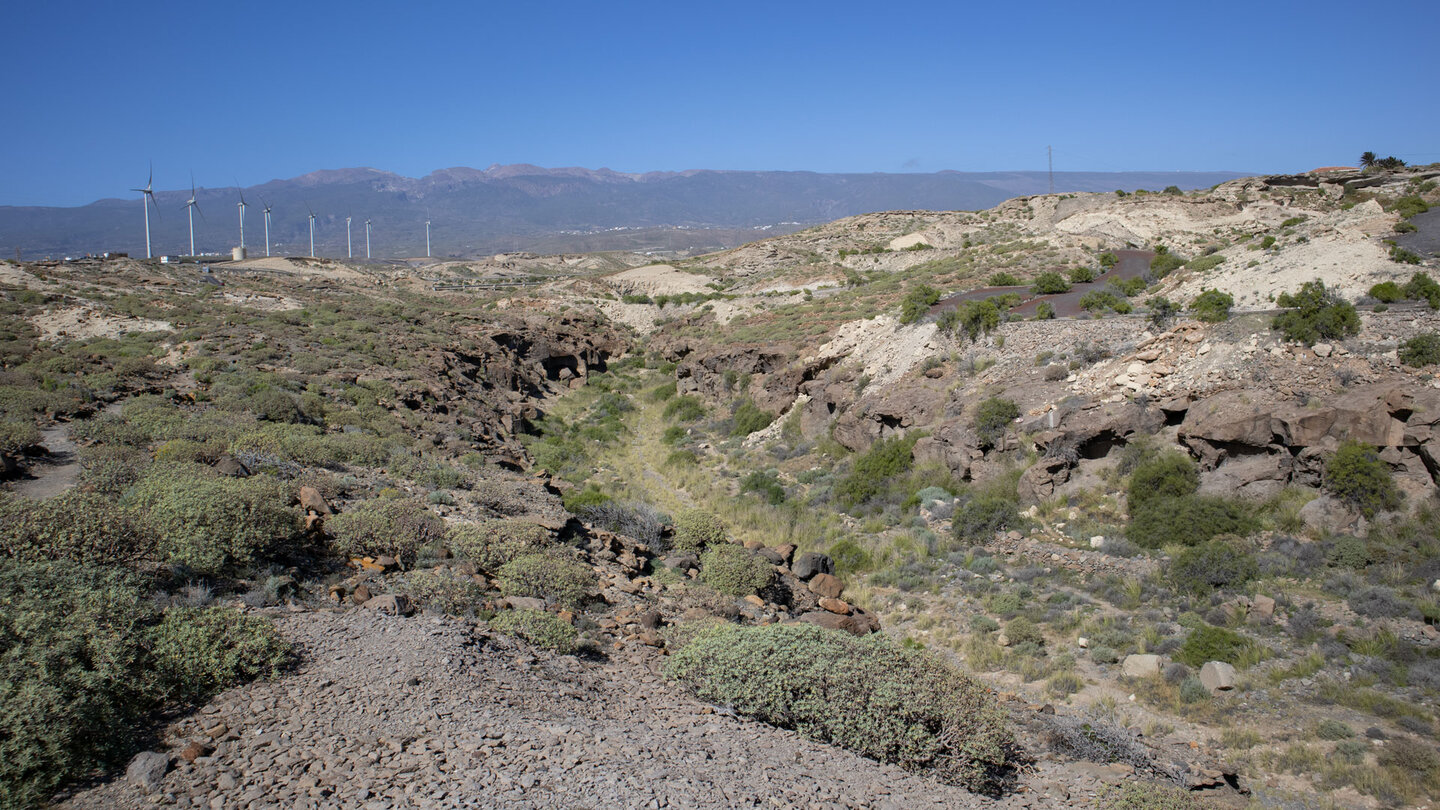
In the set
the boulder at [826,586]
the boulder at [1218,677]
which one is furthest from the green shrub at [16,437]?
the boulder at [1218,677]

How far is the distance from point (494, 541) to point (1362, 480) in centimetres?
1397

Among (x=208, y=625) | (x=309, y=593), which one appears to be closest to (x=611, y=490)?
(x=309, y=593)

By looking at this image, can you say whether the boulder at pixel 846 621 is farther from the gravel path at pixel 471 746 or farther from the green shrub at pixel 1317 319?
the green shrub at pixel 1317 319

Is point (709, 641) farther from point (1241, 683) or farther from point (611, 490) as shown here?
point (611, 490)

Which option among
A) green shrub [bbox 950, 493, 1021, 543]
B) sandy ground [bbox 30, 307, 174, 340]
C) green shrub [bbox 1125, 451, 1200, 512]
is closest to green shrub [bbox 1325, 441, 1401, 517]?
green shrub [bbox 1125, 451, 1200, 512]

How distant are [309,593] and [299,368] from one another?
1767 cm

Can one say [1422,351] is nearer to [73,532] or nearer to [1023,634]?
[1023,634]

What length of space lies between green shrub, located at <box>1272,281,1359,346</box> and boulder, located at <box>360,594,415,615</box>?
1746cm

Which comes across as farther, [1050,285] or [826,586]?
[1050,285]

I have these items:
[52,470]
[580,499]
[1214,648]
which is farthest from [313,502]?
[1214,648]

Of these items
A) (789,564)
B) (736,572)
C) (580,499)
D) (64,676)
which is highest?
(64,676)

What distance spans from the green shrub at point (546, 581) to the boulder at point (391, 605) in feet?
4.65

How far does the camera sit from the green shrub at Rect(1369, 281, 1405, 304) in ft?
53.0

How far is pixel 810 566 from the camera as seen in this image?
13883 mm
